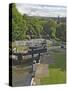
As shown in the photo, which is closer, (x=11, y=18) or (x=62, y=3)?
(x=11, y=18)

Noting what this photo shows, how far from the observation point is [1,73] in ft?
5.49

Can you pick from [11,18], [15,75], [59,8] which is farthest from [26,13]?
[15,75]

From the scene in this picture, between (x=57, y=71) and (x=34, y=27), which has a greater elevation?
(x=34, y=27)

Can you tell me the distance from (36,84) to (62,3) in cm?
60

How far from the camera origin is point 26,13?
1689 millimetres

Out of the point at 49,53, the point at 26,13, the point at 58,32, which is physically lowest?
the point at 49,53

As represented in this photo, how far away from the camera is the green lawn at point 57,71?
5.71ft

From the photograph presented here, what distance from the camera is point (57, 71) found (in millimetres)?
1764

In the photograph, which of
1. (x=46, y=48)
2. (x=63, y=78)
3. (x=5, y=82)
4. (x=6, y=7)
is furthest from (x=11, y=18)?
(x=63, y=78)

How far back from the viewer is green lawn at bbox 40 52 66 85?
5.71 ft

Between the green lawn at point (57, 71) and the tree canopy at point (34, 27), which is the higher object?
the tree canopy at point (34, 27)

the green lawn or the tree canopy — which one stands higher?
the tree canopy

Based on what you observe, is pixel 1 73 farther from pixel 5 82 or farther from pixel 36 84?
pixel 36 84

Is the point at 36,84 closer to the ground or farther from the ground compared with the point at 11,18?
closer to the ground
